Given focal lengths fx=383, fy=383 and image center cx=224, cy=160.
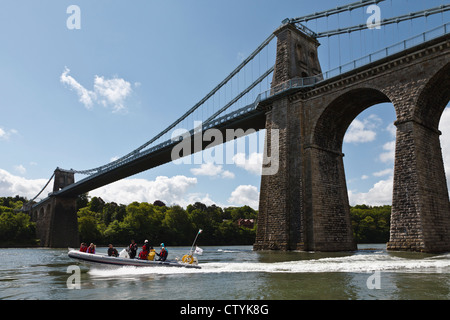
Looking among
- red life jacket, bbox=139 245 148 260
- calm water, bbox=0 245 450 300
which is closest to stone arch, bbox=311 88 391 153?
calm water, bbox=0 245 450 300

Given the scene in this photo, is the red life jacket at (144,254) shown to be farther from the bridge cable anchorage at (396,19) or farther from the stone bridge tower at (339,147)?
the bridge cable anchorage at (396,19)

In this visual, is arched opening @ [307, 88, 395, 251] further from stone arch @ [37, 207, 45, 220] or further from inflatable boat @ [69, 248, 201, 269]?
stone arch @ [37, 207, 45, 220]

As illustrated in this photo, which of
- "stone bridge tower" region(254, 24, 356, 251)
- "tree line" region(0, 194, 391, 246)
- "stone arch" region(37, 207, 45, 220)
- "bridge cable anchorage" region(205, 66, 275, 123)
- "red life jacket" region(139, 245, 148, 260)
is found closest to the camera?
"red life jacket" region(139, 245, 148, 260)

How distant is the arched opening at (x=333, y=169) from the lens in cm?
2386

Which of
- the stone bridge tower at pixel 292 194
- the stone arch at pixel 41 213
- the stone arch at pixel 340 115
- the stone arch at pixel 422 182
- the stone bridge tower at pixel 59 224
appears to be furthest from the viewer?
the stone arch at pixel 41 213

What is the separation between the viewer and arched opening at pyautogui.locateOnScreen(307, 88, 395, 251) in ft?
78.3

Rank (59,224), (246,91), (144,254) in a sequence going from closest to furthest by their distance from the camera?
1. (144,254)
2. (246,91)
3. (59,224)

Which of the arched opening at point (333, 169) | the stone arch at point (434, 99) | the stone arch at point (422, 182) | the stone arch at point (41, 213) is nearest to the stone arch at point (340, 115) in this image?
the arched opening at point (333, 169)

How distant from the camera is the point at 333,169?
26406 millimetres

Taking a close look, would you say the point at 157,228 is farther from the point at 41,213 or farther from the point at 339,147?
the point at 339,147

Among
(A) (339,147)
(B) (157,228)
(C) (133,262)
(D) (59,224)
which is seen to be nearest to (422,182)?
(A) (339,147)
